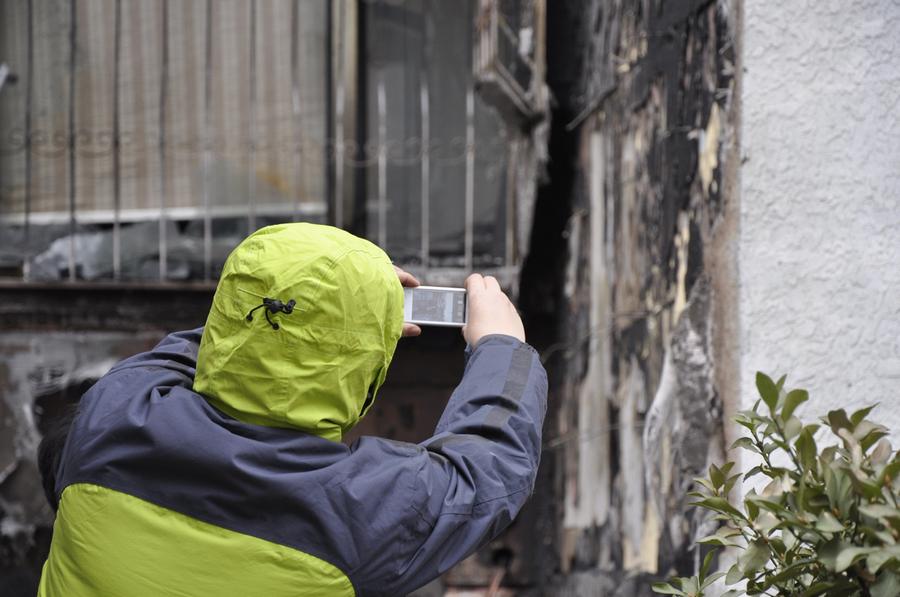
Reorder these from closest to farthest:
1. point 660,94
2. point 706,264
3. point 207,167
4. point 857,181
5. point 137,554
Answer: point 137,554
point 857,181
point 706,264
point 660,94
point 207,167

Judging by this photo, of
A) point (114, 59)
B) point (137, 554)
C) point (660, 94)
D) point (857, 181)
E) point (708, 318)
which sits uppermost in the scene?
point (114, 59)

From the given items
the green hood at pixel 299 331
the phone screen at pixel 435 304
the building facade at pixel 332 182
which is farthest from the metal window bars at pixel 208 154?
the green hood at pixel 299 331

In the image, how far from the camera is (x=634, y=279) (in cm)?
328

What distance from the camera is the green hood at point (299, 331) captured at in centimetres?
137

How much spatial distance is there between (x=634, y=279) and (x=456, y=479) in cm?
195

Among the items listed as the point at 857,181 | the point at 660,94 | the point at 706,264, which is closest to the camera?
the point at 857,181

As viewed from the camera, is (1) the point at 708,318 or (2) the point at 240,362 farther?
(1) the point at 708,318

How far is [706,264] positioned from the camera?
2623mm

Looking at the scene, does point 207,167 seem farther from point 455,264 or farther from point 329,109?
point 455,264

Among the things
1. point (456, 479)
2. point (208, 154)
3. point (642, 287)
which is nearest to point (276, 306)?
point (456, 479)

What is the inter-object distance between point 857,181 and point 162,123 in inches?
118

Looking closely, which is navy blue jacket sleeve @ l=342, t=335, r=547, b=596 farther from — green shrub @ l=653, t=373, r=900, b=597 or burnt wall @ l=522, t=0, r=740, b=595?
burnt wall @ l=522, t=0, r=740, b=595

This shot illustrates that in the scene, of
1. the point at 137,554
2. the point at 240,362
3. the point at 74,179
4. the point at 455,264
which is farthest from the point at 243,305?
the point at 74,179

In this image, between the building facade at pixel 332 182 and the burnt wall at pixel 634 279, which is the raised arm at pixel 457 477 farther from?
the building facade at pixel 332 182
